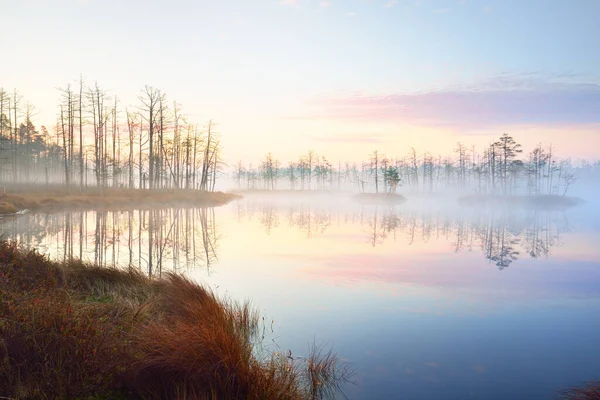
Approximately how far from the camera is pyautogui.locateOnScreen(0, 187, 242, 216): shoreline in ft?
116

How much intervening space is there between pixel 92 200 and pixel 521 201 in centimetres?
8371

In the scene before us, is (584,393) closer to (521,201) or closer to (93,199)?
(93,199)

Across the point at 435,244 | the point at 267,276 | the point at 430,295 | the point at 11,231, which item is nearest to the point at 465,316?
the point at 430,295

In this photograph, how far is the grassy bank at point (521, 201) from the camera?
270 feet

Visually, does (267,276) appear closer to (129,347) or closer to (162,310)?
(162,310)

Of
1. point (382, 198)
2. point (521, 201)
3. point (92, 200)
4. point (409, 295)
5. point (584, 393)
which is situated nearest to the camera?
point (584, 393)

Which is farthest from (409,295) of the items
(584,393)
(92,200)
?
(92,200)

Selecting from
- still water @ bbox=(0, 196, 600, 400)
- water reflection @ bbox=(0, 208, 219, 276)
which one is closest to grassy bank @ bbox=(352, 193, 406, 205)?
still water @ bbox=(0, 196, 600, 400)

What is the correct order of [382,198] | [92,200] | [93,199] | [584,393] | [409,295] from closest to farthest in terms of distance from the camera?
[584,393]
[409,295]
[92,200]
[93,199]
[382,198]

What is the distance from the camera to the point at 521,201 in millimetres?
86312

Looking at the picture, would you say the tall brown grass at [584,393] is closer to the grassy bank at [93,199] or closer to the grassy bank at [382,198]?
the grassy bank at [93,199]

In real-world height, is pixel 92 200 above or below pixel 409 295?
above

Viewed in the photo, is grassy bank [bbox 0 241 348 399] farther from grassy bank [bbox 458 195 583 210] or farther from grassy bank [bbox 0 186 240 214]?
grassy bank [bbox 458 195 583 210]

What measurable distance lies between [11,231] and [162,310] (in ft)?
57.5
